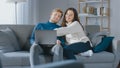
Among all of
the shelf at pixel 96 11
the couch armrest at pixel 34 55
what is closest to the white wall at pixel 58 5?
the shelf at pixel 96 11

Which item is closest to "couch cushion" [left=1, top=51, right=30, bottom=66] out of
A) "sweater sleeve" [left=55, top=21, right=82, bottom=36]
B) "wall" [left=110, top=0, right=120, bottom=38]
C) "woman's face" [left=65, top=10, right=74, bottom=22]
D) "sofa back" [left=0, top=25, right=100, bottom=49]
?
"sofa back" [left=0, top=25, right=100, bottom=49]

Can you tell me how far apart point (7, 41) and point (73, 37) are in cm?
97

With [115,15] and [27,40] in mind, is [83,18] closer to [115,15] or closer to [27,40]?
[115,15]

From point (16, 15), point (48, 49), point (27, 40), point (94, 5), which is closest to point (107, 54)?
point (48, 49)

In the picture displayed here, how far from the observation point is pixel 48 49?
338 cm

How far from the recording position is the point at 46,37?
10.6 feet

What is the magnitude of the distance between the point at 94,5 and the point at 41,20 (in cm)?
137

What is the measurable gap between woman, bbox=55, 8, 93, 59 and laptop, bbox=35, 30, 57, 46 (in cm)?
25

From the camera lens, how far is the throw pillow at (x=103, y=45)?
3.64 metres

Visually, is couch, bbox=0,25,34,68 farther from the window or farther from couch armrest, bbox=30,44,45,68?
the window

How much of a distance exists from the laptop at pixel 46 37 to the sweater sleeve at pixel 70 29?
32 centimetres

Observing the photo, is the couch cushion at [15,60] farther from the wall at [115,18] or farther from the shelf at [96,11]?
the wall at [115,18]

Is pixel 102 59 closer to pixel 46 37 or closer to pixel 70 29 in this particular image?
pixel 70 29

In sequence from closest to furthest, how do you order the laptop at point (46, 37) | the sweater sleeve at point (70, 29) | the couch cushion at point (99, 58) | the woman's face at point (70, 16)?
1. the laptop at point (46, 37)
2. the couch cushion at point (99, 58)
3. the sweater sleeve at point (70, 29)
4. the woman's face at point (70, 16)
